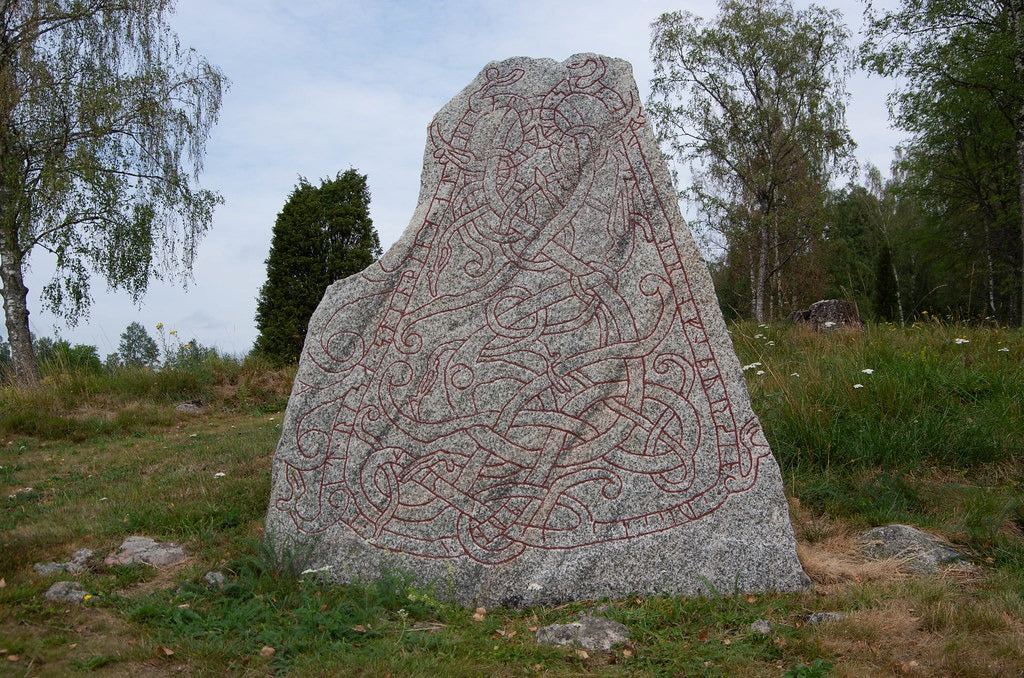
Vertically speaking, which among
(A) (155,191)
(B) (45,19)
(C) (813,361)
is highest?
(B) (45,19)

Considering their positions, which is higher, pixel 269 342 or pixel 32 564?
pixel 269 342

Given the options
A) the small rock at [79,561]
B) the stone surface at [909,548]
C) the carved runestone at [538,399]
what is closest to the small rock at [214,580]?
the carved runestone at [538,399]

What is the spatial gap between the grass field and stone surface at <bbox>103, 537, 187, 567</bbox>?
9 cm

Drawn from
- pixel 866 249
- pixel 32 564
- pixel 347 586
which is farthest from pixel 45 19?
pixel 866 249

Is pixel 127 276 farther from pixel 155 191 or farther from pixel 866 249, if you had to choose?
pixel 866 249

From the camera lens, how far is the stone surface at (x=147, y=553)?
3.99 m

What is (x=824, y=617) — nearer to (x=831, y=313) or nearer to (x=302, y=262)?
(x=831, y=313)

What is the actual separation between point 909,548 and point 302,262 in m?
10.2

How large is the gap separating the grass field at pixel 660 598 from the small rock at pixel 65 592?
0.06 meters

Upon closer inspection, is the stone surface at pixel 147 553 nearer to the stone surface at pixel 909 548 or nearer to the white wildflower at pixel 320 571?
the white wildflower at pixel 320 571

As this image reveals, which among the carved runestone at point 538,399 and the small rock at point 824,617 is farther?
the carved runestone at point 538,399

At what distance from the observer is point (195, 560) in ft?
13.2

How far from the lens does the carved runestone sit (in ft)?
11.6

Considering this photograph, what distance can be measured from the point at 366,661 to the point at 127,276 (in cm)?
1214
